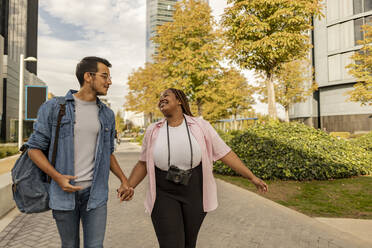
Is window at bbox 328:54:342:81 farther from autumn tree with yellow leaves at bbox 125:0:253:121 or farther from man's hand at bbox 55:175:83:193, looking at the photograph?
man's hand at bbox 55:175:83:193

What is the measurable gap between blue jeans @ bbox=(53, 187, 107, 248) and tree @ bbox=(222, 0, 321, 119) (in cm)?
935

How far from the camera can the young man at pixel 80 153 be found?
6.41 feet

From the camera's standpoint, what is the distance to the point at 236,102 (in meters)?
32.9

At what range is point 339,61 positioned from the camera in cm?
3838

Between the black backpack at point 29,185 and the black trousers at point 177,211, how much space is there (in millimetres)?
898

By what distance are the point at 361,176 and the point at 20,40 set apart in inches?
2471

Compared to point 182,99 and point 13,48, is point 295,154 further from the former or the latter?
point 13,48

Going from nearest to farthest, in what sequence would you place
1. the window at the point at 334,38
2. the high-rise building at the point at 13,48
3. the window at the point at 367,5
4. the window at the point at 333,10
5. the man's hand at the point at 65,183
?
the man's hand at the point at 65,183
the window at the point at 367,5
the window at the point at 333,10
the window at the point at 334,38
the high-rise building at the point at 13,48

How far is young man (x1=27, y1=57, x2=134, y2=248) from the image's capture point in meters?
1.96

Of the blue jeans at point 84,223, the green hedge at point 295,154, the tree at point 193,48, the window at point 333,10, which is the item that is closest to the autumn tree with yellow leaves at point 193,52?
the tree at point 193,48

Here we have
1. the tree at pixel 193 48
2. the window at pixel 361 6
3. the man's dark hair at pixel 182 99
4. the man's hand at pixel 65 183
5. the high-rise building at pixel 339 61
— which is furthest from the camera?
the high-rise building at pixel 339 61

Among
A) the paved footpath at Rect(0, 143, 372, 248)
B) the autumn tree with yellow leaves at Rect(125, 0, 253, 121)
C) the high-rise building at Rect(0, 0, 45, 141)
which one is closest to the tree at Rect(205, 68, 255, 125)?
the autumn tree with yellow leaves at Rect(125, 0, 253, 121)

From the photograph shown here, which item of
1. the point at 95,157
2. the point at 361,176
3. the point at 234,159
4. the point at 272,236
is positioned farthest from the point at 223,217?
the point at 361,176

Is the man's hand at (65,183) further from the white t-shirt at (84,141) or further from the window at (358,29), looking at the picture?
the window at (358,29)
